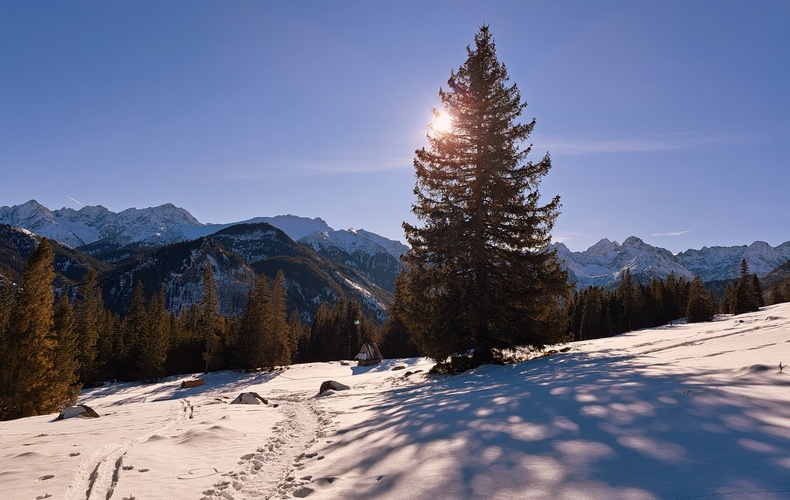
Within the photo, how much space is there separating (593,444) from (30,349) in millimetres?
24972

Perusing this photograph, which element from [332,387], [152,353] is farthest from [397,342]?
[332,387]

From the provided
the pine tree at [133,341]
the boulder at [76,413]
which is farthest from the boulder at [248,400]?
the pine tree at [133,341]

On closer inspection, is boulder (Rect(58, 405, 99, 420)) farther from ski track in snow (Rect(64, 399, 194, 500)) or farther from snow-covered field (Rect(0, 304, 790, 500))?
ski track in snow (Rect(64, 399, 194, 500))

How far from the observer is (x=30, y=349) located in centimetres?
1945

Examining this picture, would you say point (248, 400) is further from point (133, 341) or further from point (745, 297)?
point (745, 297)

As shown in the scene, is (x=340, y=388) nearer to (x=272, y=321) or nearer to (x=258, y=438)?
(x=258, y=438)

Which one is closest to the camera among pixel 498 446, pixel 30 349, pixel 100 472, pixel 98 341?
pixel 498 446

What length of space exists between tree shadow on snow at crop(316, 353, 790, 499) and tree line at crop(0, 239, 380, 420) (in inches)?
796

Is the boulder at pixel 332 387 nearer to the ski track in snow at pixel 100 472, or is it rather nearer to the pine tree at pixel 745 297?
the ski track in snow at pixel 100 472

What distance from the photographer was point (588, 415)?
5.89 meters

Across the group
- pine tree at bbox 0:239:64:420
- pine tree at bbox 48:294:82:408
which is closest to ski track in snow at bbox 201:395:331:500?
pine tree at bbox 0:239:64:420

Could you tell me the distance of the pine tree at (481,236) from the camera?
15922 mm

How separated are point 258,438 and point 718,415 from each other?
8.18 metres

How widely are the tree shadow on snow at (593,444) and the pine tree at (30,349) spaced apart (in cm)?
2000
